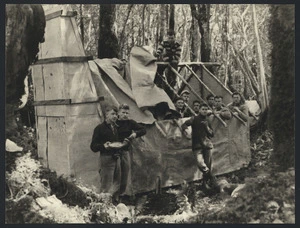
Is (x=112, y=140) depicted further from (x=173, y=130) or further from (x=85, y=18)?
(x=85, y=18)

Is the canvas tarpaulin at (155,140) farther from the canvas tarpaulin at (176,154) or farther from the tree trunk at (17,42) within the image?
the tree trunk at (17,42)

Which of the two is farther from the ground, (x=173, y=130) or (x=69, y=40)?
(x=69, y=40)

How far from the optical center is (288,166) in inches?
297

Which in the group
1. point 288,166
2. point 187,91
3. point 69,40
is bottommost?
point 288,166

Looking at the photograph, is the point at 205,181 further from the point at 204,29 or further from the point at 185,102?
the point at 204,29

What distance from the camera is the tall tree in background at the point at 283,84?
752cm

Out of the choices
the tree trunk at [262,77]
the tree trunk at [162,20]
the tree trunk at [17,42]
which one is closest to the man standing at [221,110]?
the tree trunk at [262,77]

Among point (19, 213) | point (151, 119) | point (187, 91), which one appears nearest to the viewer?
point (19, 213)

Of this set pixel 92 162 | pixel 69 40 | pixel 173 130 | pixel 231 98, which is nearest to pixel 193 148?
pixel 173 130

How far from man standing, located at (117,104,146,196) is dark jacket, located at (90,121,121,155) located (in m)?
0.15

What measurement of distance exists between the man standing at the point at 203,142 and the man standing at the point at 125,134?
2.83ft

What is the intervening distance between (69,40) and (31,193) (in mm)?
Answer: 2216

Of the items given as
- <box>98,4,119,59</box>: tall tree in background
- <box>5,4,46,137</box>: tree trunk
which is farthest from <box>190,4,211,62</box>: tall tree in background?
<box>5,4,46,137</box>: tree trunk

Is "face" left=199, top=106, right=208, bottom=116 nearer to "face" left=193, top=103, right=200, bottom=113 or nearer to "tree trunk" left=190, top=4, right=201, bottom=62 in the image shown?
"face" left=193, top=103, right=200, bottom=113
